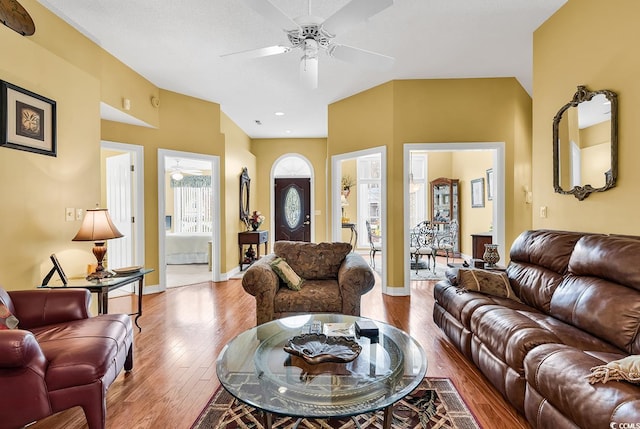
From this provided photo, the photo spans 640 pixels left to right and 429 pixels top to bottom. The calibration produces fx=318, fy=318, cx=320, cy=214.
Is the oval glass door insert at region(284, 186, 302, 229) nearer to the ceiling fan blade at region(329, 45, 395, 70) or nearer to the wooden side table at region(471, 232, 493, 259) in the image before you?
the wooden side table at region(471, 232, 493, 259)

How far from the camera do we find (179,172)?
8727mm

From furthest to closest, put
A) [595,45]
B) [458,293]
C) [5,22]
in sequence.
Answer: [458,293] → [595,45] → [5,22]

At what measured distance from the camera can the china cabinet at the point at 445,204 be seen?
785 centimetres

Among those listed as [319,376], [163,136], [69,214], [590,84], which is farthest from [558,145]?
[163,136]

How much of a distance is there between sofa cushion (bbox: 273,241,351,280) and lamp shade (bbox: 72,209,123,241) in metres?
1.61

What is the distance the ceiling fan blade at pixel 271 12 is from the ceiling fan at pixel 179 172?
7032 millimetres

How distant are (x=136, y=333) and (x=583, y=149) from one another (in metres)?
4.44

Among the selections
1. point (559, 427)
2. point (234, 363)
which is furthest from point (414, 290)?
point (234, 363)

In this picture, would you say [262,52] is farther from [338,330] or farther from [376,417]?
[376,417]

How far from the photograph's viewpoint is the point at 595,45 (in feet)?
8.34

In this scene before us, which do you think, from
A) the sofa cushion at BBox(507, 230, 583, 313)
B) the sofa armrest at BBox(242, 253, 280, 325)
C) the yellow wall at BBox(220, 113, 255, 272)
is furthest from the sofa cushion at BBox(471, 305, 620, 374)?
the yellow wall at BBox(220, 113, 255, 272)

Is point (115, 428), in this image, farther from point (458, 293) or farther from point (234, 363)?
point (458, 293)

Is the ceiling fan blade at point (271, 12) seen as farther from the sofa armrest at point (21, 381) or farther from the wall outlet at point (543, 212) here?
the wall outlet at point (543, 212)

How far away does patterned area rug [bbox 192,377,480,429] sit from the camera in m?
1.81
